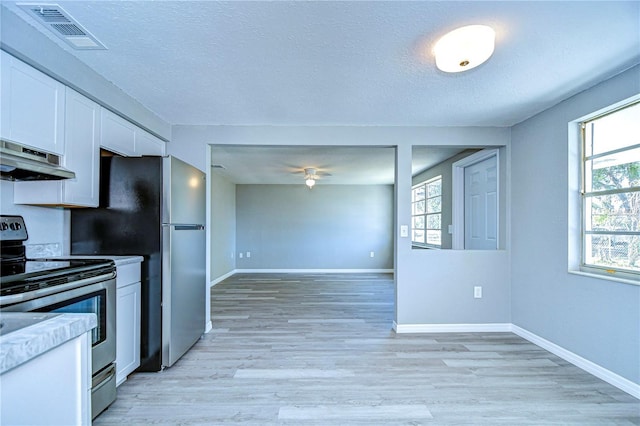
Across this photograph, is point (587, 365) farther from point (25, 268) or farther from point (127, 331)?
point (25, 268)

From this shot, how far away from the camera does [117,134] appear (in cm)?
247

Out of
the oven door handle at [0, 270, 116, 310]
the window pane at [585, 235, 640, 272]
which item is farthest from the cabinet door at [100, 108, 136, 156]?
the window pane at [585, 235, 640, 272]

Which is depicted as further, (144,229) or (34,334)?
(144,229)

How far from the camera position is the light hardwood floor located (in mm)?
1872

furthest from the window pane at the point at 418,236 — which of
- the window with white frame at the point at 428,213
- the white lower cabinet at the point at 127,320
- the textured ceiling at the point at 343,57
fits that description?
the white lower cabinet at the point at 127,320

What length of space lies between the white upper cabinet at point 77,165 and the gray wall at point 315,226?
520 centimetres

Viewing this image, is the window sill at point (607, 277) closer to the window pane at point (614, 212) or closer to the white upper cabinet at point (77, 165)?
the window pane at point (614, 212)

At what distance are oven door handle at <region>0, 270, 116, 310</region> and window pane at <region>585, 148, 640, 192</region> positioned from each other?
3575mm

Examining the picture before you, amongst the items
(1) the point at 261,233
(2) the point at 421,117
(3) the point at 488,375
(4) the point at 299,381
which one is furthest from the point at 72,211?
(1) the point at 261,233

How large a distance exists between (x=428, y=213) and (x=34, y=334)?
5.65 meters

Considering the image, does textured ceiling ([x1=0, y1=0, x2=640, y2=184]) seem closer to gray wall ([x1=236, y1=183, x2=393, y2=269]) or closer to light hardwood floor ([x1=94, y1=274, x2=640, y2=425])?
light hardwood floor ([x1=94, y1=274, x2=640, y2=425])

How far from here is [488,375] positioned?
235 centimetres

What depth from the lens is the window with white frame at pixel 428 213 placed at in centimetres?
520

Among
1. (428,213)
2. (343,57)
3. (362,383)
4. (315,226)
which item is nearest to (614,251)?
(362,383)
